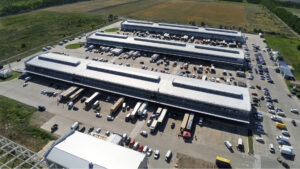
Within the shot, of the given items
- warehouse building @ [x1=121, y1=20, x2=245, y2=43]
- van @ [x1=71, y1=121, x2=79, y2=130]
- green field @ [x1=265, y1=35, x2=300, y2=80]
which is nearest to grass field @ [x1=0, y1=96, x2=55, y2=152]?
van @ [x1=71, y1=121, x2=79, y2=130]

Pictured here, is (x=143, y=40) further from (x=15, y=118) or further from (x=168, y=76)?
(x=15, y=118)

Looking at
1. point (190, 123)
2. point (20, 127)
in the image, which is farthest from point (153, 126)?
point (20, 127)

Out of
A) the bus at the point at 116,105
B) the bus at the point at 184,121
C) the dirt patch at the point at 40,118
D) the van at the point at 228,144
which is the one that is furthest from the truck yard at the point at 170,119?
the dirt patch at the point at 40,118

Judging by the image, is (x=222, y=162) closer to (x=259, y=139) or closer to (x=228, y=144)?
(x=228, y=144)

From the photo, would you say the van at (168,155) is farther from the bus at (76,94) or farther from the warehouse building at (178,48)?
the warehouse building at (178,48)

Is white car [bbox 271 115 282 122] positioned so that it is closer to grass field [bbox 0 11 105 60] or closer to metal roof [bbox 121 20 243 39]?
metal roof [bbox 121 20 243 39]

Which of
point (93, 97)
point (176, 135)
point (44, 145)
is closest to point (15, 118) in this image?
point (44, 145)
